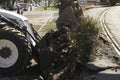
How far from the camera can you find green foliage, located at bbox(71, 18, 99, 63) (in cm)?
1057

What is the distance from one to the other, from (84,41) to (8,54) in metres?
2.15

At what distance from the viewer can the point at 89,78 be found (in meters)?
9.12

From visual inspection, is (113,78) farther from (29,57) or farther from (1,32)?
(1,32)

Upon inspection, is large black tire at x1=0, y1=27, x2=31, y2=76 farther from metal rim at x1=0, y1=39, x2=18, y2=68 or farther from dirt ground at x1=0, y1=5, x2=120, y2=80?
dirt ground at x1=0, y1=5, x2=120, y2=80

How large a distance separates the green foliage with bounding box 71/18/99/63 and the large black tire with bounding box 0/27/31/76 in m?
1.40

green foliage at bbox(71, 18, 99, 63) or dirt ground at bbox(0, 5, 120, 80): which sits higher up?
green foliage at bbox(71, 18, 99, 63)

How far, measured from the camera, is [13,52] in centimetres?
1048

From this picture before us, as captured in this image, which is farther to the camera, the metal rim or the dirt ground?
the metal rim

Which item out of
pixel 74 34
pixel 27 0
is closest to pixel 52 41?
pixel 74 34

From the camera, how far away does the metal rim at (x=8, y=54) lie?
412 inches

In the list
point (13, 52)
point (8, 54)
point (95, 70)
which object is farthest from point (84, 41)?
point (8, 54)

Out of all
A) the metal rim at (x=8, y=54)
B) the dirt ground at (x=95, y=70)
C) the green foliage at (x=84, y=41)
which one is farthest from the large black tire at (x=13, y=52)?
the green foliage at (x=84, y=41)

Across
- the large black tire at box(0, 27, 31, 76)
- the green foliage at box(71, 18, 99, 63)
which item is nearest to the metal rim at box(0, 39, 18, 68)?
the large black tire at box(0, 27, 31, 76)

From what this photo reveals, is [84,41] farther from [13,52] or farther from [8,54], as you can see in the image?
[8,54]
